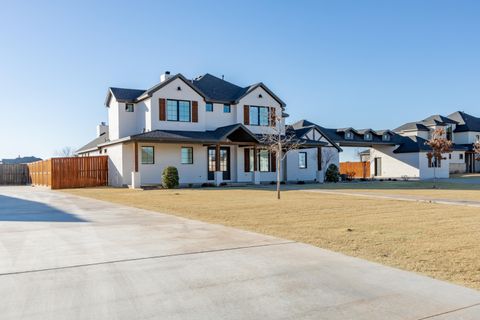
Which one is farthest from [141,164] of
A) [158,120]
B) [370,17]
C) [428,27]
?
[428,27]

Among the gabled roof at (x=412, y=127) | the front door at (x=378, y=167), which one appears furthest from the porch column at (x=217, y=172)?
the gabled roof at (x=412, y=127)

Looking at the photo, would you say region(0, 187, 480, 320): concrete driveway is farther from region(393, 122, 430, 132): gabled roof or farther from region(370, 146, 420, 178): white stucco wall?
region(393, 122, 430, 132): gabled roof

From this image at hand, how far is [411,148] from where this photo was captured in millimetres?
41844

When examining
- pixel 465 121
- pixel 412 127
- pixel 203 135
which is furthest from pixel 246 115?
pixel 465 121

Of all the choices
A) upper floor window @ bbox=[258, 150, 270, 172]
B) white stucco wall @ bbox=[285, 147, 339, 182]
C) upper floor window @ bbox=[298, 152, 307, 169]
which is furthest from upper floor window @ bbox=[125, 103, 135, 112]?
upper floor window @ bbox=[298, 152, 307, 169]

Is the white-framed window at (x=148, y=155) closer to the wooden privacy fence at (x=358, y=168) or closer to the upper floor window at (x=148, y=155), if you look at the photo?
the upper floor window at (x=148, y=155)

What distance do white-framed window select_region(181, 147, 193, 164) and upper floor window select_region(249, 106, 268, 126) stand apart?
5.71 m

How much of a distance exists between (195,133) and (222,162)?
3.24 metres

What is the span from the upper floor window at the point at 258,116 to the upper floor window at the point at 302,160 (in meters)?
4.08

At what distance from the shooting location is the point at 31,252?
681 cm

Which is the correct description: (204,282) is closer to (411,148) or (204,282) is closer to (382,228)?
(382,228)

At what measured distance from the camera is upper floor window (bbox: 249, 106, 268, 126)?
102 feet

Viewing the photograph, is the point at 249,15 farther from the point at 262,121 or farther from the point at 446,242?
the point at 446,242

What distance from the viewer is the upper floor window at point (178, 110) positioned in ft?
90.2
